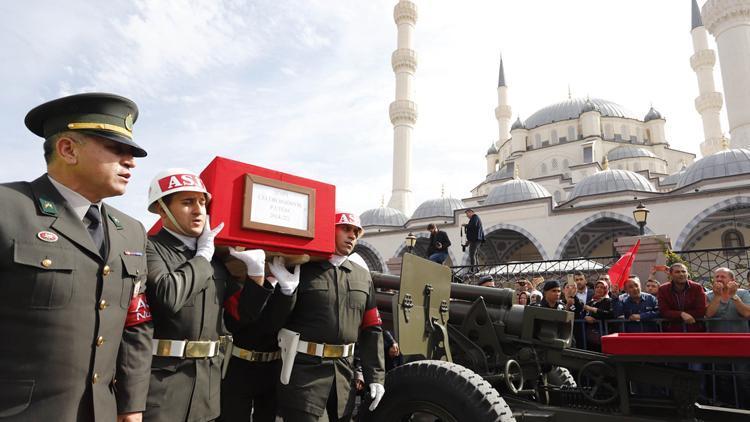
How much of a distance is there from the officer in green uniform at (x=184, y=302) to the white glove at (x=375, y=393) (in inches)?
42.8

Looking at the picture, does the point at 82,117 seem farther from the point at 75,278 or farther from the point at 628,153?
the point at 628,153

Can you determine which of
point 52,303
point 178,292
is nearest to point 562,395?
point 178,292

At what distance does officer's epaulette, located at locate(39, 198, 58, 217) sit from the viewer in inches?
70.0

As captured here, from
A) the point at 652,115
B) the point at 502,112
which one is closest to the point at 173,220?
the point at 652,115

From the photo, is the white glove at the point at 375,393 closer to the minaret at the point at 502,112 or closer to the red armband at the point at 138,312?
the red armband at the point at 138,312

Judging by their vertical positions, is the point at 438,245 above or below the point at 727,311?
above

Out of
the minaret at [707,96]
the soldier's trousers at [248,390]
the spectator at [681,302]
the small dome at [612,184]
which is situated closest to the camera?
the soldier's trousers at [248,390]

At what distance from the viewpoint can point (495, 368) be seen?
13.9 feet

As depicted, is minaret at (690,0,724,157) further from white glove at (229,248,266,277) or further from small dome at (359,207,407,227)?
white glove at (229,248,266,277)

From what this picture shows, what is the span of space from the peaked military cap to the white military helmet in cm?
48

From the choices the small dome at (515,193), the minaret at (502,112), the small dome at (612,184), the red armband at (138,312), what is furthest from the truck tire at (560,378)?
the minaret at (502,112)

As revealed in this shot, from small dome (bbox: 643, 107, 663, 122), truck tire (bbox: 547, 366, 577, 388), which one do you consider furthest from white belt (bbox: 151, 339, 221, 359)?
small dome (bbox: 643, 107, 663, 122)

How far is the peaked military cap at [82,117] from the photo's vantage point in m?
1.90

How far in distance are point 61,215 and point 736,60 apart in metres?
32.9
